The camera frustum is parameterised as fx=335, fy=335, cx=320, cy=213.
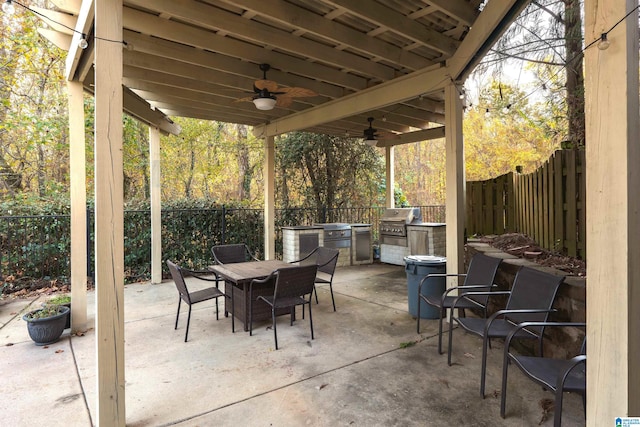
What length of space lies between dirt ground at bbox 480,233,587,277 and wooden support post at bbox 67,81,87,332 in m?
4.59

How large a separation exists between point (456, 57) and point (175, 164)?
33.0 feet

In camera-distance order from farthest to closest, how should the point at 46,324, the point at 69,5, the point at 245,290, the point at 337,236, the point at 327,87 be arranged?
the point at 337,236 → the point at 327,87 → the point at 245,290 → the point at 46,324 → the point at 69,5

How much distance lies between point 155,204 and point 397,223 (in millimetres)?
4755

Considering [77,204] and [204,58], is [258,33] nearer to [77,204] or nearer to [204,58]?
[204,58]

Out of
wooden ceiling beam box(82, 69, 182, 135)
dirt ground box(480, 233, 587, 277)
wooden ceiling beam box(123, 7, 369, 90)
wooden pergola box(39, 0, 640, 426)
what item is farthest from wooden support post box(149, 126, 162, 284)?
dirt ground box(480, 233, 587, 277)

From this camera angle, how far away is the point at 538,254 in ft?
11.4

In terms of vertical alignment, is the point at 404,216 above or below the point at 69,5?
below

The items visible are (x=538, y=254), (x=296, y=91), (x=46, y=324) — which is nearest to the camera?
(x=46, y=324)

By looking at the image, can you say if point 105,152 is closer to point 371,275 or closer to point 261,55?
point 261,55

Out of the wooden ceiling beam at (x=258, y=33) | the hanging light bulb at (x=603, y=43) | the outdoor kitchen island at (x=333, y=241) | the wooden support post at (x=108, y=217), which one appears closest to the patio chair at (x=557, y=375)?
the hanging light bulb at (x=603, y=43)

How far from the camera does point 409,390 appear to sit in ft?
8.03

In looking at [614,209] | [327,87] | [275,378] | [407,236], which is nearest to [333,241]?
[407,236]

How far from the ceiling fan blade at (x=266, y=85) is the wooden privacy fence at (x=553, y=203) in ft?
9.79

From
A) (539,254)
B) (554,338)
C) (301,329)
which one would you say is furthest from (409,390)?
(539,254)
